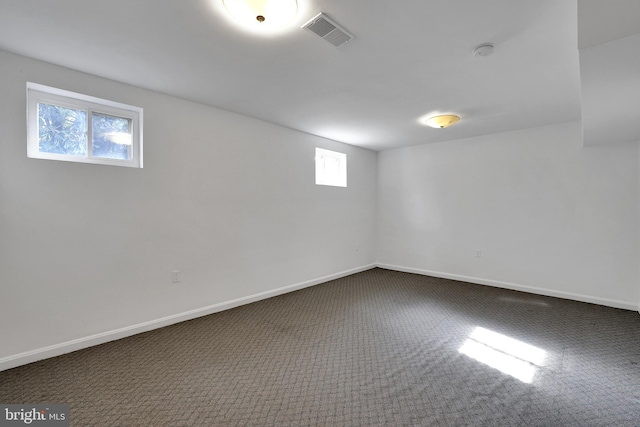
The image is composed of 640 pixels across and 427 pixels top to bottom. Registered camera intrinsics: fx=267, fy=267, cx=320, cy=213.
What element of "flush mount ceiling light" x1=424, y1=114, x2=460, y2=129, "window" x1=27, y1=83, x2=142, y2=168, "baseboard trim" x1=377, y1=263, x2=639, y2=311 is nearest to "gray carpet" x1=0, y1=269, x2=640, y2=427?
"baseboard trim" x1=377, y1=263, x2=639, y2=311

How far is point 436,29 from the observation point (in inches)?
73.9

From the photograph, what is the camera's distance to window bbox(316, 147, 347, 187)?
197 inches

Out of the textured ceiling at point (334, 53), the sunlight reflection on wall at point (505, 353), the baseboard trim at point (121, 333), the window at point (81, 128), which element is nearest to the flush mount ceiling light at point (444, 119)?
the textured ceiling at point (334, 53)

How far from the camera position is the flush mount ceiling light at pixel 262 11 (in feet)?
5.23

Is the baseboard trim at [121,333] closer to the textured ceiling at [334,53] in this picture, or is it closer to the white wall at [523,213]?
the textured ceiling at [334,53]

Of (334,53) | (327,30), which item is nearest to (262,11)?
(327,30)

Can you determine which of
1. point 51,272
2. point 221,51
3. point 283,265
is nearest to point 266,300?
point 283,265

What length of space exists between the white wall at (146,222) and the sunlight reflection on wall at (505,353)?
8.43ft

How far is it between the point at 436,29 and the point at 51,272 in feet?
12.0

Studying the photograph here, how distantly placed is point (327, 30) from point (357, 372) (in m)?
2.55

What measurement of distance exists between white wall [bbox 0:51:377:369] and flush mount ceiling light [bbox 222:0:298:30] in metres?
1.76

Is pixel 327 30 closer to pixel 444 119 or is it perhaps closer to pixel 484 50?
pixel 484 50

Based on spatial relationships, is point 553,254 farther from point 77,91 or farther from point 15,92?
point 15,92

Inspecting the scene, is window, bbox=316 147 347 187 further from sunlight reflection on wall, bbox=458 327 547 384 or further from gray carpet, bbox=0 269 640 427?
sunlight reflection on wall, bbox=458 327 547 384
